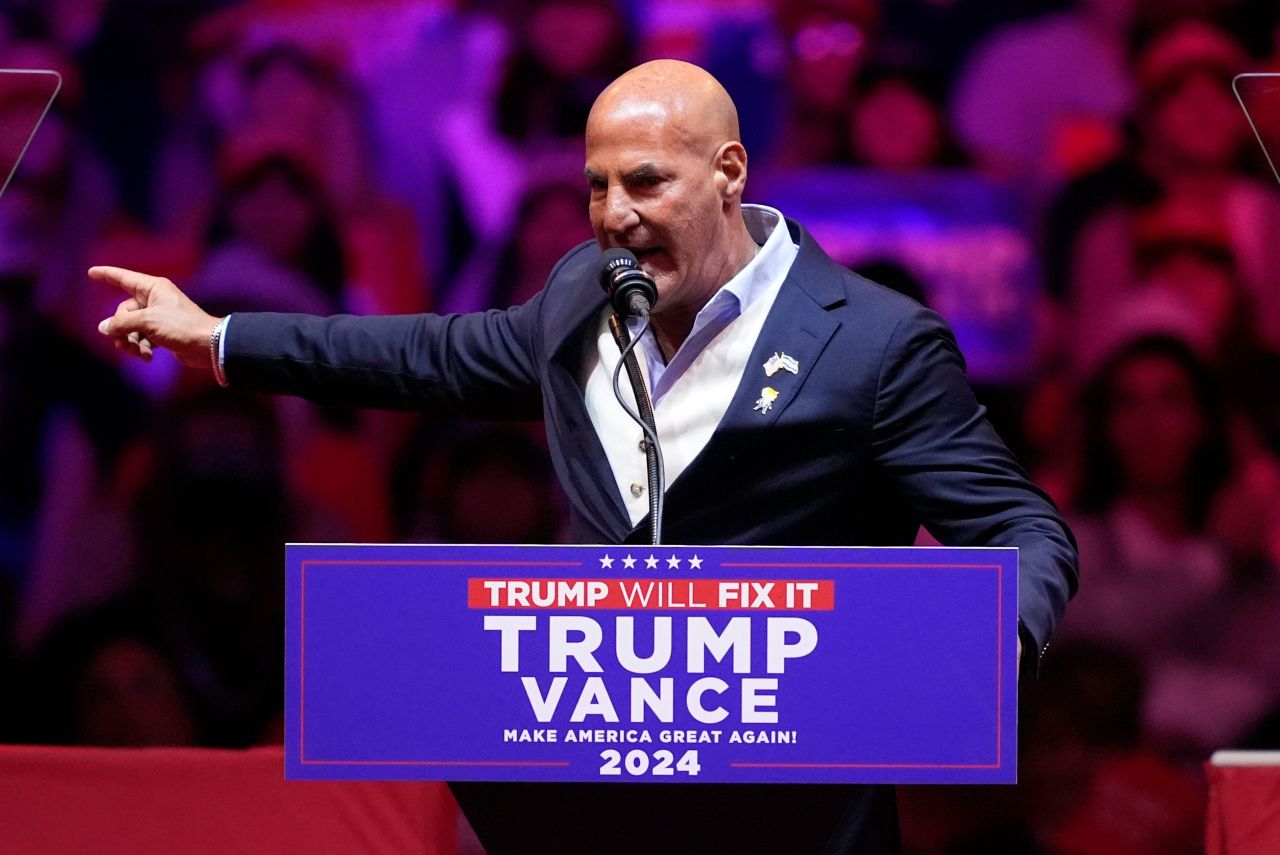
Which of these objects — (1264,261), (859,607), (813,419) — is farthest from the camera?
(1264,261)

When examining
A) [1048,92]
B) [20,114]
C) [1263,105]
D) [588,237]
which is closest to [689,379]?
[1263,105]

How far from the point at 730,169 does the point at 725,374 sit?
0.25m

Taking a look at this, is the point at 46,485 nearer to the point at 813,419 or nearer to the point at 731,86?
the point at 731,86

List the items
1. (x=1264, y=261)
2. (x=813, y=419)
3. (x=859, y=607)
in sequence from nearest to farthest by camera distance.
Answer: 1. (x=859, y=607)
2. (x=813, y=419)
3. (x=1264, y=261)

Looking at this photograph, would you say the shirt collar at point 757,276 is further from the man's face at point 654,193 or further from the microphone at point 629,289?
the microphone at point 629,289

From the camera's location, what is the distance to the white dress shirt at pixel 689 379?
1.75 meters

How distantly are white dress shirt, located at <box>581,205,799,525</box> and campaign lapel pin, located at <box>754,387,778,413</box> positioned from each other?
0.06 metres

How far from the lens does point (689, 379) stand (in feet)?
5.96

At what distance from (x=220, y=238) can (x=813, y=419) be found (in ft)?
6.73

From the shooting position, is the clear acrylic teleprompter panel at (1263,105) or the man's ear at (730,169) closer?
the man's ear at (730,169)

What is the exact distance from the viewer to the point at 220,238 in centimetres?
341

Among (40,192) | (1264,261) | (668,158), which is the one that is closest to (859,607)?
(668,158)

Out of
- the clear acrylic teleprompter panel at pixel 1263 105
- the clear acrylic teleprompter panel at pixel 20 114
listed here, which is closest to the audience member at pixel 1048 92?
the clear acrylic teleprompter panel at pixel 1263 105

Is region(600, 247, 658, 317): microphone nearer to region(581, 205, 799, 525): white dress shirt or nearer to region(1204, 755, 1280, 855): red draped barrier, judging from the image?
region(581, 205, 799, 525): white dress shirt
